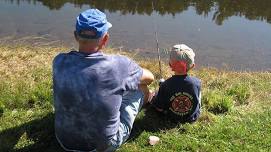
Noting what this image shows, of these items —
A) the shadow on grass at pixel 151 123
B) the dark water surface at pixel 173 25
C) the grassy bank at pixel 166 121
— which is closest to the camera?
the grassy bank at pixel 166 121

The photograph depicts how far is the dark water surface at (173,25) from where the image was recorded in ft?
36.2

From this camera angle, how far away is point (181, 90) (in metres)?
6.20

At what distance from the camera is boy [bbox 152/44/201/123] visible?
243 inches

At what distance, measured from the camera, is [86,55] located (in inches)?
201

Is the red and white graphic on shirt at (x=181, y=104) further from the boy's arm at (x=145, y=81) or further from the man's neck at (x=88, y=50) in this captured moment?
the man's neck at (x=88, y=50)

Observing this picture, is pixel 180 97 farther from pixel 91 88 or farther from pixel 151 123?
pixel 91 88

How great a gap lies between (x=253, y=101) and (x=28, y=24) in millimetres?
6290

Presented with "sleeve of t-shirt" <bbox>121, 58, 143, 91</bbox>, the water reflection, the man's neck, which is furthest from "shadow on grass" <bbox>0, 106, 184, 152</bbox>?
the water reflection

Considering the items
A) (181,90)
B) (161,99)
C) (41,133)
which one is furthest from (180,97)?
(41,133)

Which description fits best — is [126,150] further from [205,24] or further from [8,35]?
[205,24]

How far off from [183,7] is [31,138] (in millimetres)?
8441

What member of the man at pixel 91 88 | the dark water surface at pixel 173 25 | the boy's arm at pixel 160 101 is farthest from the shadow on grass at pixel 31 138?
the dark water surface at pixel 173 25

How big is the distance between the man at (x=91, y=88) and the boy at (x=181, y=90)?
0.77 meters

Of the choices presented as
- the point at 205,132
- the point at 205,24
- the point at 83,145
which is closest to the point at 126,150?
the point at 83,145
